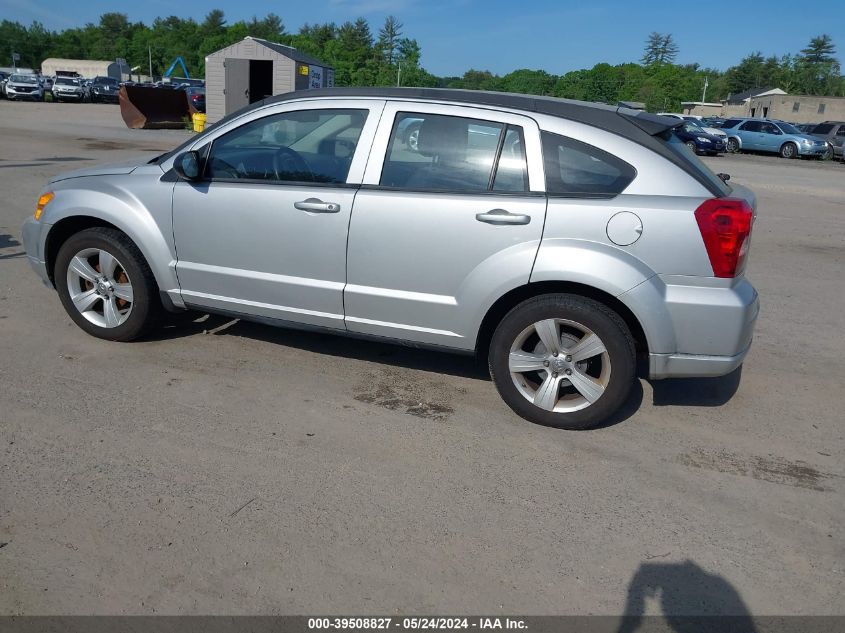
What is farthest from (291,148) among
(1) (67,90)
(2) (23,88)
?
(1) (67,90)

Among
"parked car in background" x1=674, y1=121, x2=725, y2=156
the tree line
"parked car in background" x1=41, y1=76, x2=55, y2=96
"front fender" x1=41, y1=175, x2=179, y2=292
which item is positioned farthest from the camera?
the tree line

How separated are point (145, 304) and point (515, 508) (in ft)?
9.92

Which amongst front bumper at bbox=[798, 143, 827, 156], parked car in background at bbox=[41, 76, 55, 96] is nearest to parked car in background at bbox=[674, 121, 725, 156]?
front bumper at bbox=[798, 143, 827, 156]

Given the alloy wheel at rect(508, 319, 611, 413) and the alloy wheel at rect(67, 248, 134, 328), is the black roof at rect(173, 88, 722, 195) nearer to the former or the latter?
the alloy wheel at rect(508, 319, 611, 413)

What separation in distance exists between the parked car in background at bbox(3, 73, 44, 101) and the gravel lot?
159 ft

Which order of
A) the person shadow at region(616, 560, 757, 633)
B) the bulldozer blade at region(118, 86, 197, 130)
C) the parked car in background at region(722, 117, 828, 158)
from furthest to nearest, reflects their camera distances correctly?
the parked car in background at region(722, 117, 828, 158)
the bulldozer blade at region(118, 86, 197, 130)
the person shadow at region(616, 560, 757, 633)

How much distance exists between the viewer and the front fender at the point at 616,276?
402cm

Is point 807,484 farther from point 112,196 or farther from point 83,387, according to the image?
point 112,196

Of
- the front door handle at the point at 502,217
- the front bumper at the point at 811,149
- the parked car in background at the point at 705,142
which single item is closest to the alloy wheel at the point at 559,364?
the front door handle at the point at 502,217

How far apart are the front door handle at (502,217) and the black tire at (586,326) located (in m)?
0.45

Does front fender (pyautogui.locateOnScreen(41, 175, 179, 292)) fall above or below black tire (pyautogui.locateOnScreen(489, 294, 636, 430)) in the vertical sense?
above

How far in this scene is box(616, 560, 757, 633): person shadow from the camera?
278 centimetres

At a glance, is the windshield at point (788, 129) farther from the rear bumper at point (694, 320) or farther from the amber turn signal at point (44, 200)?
the amber turn signal at point (44, 200)

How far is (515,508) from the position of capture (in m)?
3.48
